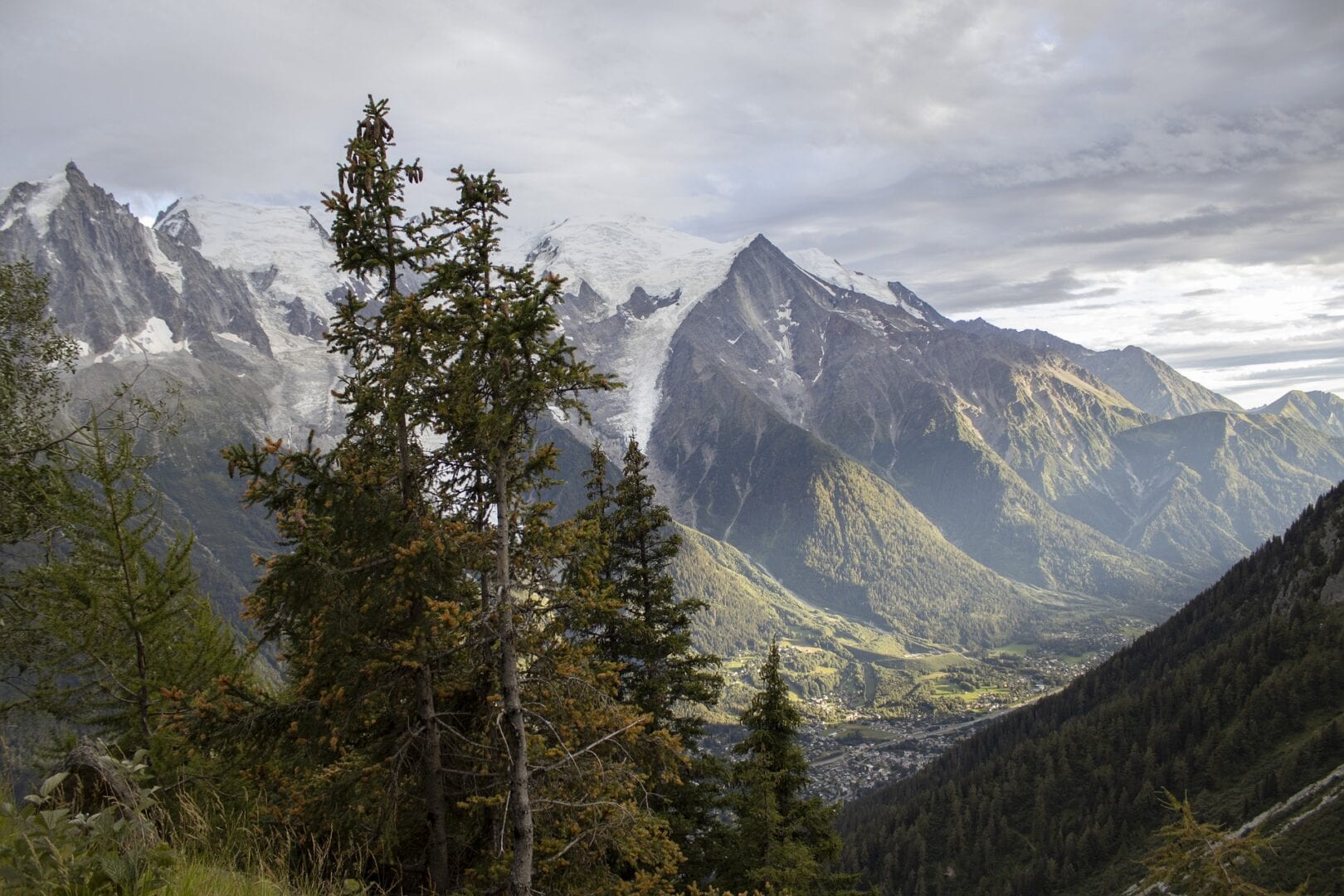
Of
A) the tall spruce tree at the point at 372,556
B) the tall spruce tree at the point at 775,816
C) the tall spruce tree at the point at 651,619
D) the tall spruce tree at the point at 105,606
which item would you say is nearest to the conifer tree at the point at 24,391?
the tall spruce tree at the point at 105,606

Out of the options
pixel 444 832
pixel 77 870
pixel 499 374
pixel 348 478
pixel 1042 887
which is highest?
pixel 499 374

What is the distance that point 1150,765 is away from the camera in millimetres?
117688

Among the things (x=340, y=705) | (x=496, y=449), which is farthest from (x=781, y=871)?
(x=496, y=449)

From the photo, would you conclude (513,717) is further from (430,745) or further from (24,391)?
(24,391)

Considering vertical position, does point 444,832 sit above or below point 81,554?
below

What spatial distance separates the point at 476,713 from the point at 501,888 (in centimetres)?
→ 319

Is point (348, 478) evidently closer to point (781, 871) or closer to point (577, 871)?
point (577, 871)

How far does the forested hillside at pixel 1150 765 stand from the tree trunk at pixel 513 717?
104m

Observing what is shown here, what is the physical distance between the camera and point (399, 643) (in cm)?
1141

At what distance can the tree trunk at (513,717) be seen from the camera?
10141 millimetres

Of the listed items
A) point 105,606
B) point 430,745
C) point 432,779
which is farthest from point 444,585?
point 105,606

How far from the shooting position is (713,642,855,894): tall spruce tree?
2008 cm

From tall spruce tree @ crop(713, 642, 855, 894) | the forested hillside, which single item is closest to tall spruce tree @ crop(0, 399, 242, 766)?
tall spruce tree @ crop(713, 642, 855, 894)

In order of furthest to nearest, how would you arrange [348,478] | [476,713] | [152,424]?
[152,424] < [476,713] < [348,478]
